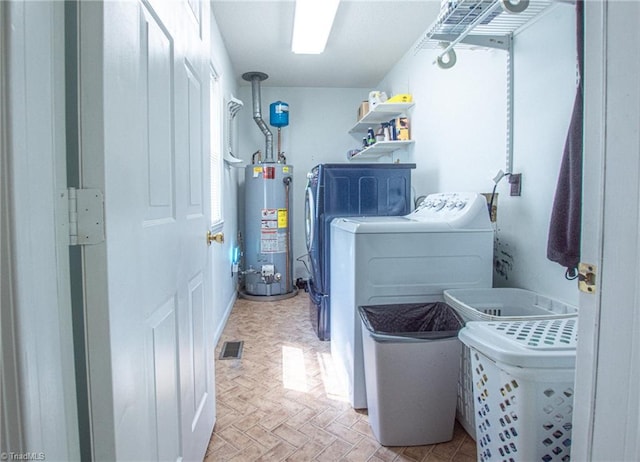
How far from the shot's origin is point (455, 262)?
1771mm

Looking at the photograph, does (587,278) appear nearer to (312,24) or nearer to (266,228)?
(312,24)

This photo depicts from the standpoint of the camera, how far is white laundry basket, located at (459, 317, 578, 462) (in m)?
A: 0.97

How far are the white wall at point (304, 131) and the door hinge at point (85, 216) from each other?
11.9 feet

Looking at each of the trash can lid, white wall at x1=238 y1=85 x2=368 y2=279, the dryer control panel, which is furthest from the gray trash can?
white wall at x1=238 y1=85 x2=368 y2=279

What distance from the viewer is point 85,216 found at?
65 cm

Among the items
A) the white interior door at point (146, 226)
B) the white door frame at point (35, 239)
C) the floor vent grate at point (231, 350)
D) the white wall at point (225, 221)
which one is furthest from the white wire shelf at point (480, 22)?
the floor vent grate at point (231, 350)

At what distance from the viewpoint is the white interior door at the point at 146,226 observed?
66 centimetres

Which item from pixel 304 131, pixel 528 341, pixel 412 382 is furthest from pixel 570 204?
pixel 304 131

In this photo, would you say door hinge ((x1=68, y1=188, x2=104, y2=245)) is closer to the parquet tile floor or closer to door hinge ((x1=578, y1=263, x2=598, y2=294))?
door hinge ((x1=578, y1=263, x2=598, y2=294))

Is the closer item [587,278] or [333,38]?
[587,278]

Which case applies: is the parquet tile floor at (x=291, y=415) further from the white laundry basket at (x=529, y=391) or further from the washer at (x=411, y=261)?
the white laundry basket at (x=529, y=391)

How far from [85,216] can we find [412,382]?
133 centimetres

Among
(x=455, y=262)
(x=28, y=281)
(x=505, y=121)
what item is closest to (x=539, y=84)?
(x=505, y=121)

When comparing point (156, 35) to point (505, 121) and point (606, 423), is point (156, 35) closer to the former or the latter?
point (606, 423)
